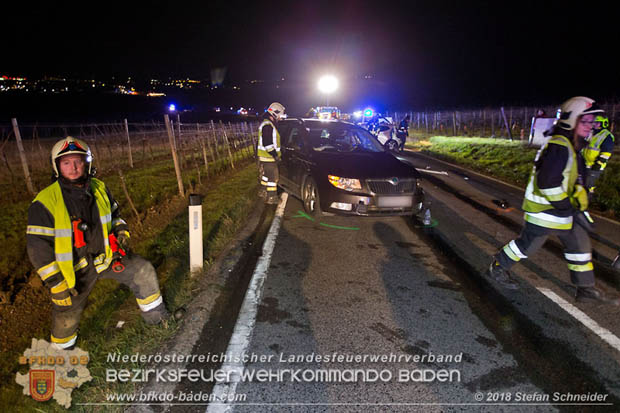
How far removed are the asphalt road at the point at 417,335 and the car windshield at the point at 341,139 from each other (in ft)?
7.75

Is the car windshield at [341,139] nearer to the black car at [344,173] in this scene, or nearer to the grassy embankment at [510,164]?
the black car at [344,173]

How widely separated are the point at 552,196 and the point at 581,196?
0.23m

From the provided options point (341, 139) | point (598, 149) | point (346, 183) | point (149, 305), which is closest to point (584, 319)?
point (346, 183)

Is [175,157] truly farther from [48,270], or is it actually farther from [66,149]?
[48,270]

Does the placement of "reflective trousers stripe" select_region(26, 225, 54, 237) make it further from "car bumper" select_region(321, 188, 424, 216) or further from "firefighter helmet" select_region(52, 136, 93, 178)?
"car bumper" select_region(321, 188, 424, 216)

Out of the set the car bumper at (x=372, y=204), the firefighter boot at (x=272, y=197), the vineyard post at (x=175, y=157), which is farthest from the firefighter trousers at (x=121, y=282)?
the vineyard post at (x=175, y=157)

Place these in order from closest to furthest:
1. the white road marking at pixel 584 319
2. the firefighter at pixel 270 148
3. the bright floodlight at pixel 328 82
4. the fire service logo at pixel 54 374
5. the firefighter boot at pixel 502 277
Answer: the fire service logo at pixel 54 374 < the white road marking at pixel 584 319 < the firefighter boot at pixel 502 277 < the firefighter at pixel 270 148 < the bright floodlight at pixel 328 82

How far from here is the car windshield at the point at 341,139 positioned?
7148mm

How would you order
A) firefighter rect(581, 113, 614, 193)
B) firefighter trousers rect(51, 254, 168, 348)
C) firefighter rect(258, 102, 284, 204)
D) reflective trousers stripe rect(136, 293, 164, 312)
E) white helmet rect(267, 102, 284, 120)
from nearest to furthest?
firefighter trousers rect(51, 254, 168, 348)
reflective trousers stripe rect(136, 293, 164, 312)
firefighter rect(581, 113, 614, 193)
firefighter rect(258, 102, 284, 204)
white helmet rect(267, 102, 284, 120)

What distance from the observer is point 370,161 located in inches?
250

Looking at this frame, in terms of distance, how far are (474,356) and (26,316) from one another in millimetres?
4328

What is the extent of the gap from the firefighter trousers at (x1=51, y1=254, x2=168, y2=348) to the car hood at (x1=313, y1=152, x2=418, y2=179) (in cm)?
336

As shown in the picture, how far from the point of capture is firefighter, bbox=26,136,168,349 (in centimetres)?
246

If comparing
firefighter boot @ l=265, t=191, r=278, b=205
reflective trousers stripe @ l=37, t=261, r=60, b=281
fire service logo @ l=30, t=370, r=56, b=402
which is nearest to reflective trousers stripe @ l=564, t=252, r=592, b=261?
reflective trousers stripe @ l=37, t=261, r=60, b=281
